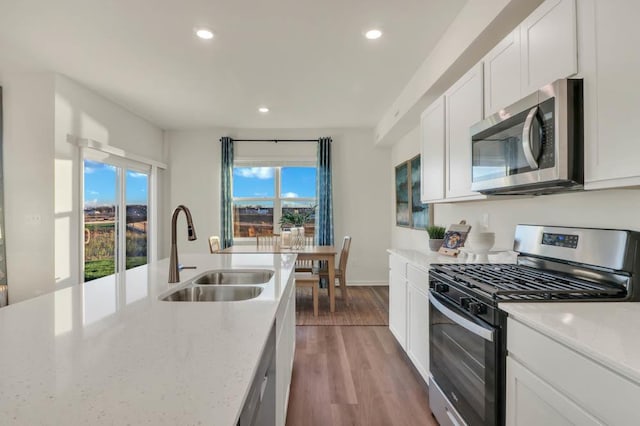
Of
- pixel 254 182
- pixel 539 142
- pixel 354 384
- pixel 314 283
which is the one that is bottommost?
pixel 354 384

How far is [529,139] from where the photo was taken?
1.47 meters

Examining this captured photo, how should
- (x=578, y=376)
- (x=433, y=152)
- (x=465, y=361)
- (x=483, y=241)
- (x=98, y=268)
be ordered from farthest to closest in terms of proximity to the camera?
(x=98, y=268)
(x=433, y=152)
(x=483, y=241)
(x=465, y=361)
(x=578, y=376)

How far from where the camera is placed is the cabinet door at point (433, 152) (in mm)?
2650

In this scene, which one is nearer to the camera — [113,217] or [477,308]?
[477,308]

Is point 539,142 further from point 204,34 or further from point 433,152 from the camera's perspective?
point 204,34

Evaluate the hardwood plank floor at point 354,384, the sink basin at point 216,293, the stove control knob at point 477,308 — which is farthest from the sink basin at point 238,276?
the stove control knob at point 477,308

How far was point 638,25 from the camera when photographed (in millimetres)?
1065

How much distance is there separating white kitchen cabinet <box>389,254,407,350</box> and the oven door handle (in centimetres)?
73

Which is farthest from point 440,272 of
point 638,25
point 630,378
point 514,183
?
point 638,25

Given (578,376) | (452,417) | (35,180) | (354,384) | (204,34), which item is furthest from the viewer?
(35,180)

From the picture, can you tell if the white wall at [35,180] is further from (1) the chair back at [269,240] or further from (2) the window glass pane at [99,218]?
(1) the chair back at [269,240]

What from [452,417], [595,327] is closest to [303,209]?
[452,417]

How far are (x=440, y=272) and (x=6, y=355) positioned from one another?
1814 millimetres

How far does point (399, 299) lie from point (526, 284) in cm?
147
